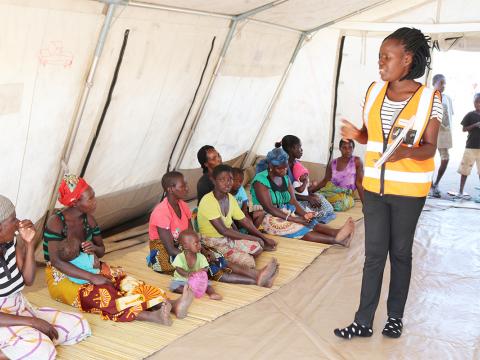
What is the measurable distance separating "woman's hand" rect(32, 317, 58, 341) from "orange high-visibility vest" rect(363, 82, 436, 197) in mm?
1639

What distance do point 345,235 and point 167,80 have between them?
182cm

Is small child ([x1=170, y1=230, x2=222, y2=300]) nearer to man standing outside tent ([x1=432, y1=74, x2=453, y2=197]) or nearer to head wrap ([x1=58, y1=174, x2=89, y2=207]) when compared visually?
head wrap ([x1=58, y1=174, x2=89, y2=207])

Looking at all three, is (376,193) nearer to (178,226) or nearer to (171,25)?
(178,226)

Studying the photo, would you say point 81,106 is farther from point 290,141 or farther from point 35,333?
point 290,141

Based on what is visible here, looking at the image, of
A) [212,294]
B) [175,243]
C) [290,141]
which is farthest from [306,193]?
[212,294]

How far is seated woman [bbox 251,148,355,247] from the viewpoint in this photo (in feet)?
16.4

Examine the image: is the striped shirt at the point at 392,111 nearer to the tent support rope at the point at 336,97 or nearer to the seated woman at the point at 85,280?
the seated woman at the point at 85,280

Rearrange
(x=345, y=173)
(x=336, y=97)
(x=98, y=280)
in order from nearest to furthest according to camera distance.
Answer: (x=98, y=280) → (x=345, y=173) → (x=336, y=97)

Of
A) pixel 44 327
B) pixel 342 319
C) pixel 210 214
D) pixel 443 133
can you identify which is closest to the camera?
pixel 44 327

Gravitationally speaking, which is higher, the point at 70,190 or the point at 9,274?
the point at 70,190

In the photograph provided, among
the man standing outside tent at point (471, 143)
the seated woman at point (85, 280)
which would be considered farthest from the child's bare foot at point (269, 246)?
the man standing outside tent at point (471, 143)

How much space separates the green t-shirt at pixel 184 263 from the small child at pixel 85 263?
0.50 m

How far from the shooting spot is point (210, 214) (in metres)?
4.31

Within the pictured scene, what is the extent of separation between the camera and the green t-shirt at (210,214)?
170 inches
